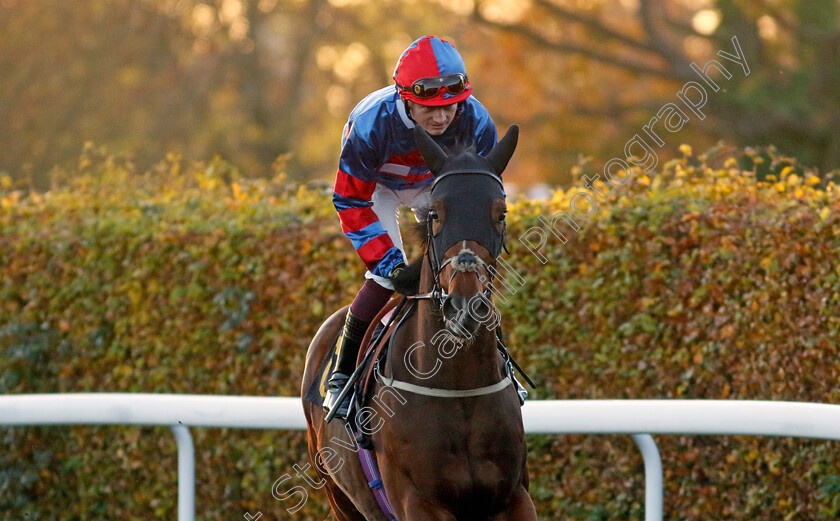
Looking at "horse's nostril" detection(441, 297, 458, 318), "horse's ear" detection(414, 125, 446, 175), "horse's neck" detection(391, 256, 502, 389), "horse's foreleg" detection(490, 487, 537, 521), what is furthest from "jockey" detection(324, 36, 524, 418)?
"horse's foreleg" detection(490, 487, 537, 521)

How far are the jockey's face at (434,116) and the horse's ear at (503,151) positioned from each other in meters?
0.34

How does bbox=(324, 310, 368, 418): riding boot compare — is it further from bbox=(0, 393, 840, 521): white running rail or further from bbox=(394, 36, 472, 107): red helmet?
bbox=(394, 36, 472, 107): red helmet

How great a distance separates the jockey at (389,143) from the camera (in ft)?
11.2

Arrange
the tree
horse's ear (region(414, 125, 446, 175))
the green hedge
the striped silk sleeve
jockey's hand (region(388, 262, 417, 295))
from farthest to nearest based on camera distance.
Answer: the tree < the green hedge < the striped silk sleeve < jockey's hand (region(388, 262, 417, 295)) < horse's ear (region(414, 125, 446, 175))

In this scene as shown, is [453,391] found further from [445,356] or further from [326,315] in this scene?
[326,315]

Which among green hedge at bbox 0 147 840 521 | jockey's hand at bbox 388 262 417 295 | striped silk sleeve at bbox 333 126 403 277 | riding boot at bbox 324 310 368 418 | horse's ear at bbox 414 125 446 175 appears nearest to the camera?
horse's ear at bbox 414 125 446 175

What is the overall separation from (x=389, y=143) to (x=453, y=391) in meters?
0.95

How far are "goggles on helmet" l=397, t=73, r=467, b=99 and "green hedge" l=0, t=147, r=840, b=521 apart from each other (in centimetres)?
160

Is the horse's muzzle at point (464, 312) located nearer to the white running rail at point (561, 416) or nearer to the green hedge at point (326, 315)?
the white running rail at point (561, 416)

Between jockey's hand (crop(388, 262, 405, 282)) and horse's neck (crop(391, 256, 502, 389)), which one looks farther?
jockey's hand (crop(388, 262, 405, 282))

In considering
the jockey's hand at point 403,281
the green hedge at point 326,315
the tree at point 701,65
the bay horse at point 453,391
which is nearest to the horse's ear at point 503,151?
the bay horse at point 453,391

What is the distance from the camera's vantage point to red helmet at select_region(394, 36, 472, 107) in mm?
3391

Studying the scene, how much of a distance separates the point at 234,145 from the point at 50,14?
16.1 feet

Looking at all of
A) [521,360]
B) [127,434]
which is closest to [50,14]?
[127,434]
